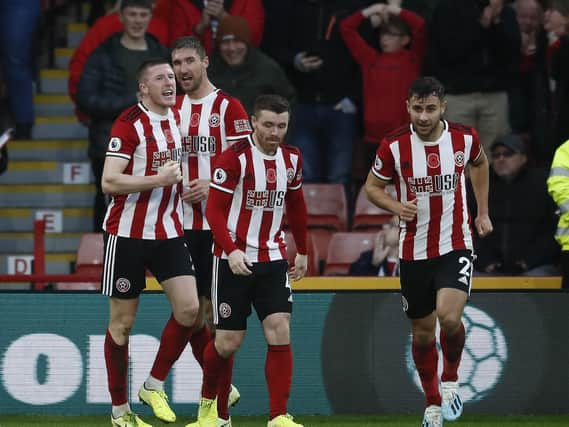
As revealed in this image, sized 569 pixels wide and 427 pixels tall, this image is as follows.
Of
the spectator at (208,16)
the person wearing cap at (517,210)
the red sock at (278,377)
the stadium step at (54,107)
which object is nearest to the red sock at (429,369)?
the red sock at (278,377)

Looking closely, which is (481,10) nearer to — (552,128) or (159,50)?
(552,128)

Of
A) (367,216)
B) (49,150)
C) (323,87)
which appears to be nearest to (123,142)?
(367,216)

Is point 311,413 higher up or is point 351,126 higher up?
point 351,126

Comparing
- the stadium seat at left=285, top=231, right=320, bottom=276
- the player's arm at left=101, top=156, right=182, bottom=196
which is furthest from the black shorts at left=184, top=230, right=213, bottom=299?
the stadium seat at left=285, top=231, right=320, bottom=276

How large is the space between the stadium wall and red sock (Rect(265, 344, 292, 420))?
1362mm

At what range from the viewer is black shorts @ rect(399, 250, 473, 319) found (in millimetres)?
8359

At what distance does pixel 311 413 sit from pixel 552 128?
3.69 m

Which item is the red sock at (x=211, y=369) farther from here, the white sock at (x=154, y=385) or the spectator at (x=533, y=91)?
the spectator at (x=533, y=91)

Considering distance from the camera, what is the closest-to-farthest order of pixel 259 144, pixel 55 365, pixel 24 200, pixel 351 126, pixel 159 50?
1. pixel 259 144
2. pixel 55 365
3. pixel 159 50
4. pixel 351 126
5. pixel 24 200

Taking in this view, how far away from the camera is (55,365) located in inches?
368

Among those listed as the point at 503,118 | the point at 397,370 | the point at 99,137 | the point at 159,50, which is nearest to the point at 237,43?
the point at 159,50

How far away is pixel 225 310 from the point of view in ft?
26.9

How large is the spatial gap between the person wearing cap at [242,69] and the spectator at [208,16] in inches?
13.0

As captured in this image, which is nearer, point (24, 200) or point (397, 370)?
point (397, 370)
